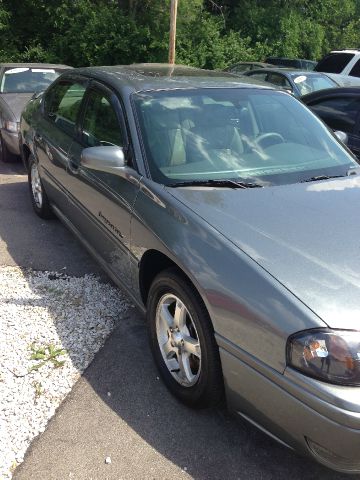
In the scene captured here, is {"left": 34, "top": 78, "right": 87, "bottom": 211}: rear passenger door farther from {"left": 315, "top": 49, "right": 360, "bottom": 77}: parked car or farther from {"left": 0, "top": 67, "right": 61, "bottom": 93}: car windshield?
{"left": 315, "top": 49, "right": 360, "bottom": 77}: parked car

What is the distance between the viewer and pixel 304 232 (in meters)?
2.50

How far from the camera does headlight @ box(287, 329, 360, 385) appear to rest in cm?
195

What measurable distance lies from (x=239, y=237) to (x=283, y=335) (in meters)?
0.57

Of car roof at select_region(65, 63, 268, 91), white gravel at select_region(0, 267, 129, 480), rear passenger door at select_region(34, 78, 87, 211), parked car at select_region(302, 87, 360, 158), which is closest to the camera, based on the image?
white gravel at select_region(0, 267, 129, 480)

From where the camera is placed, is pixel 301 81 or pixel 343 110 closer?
pixel 343 110

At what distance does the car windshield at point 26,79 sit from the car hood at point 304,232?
6299mm

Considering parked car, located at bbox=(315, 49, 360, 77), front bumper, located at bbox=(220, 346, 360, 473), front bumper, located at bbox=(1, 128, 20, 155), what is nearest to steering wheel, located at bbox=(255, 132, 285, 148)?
front bumper, located at bbox=(220, 346, 360, 473)

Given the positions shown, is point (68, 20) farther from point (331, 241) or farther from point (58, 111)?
point (331, 241)

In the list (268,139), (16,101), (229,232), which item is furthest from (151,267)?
(16,101)

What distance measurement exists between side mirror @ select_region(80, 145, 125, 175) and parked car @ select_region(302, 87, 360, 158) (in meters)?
3.07

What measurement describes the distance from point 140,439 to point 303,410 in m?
0.91

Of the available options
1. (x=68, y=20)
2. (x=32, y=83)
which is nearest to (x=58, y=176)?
(x=32, y=83)

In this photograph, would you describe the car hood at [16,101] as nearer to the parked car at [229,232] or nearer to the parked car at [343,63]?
the parked car at [229,232]

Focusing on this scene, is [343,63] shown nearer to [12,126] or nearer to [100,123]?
[12,126]
